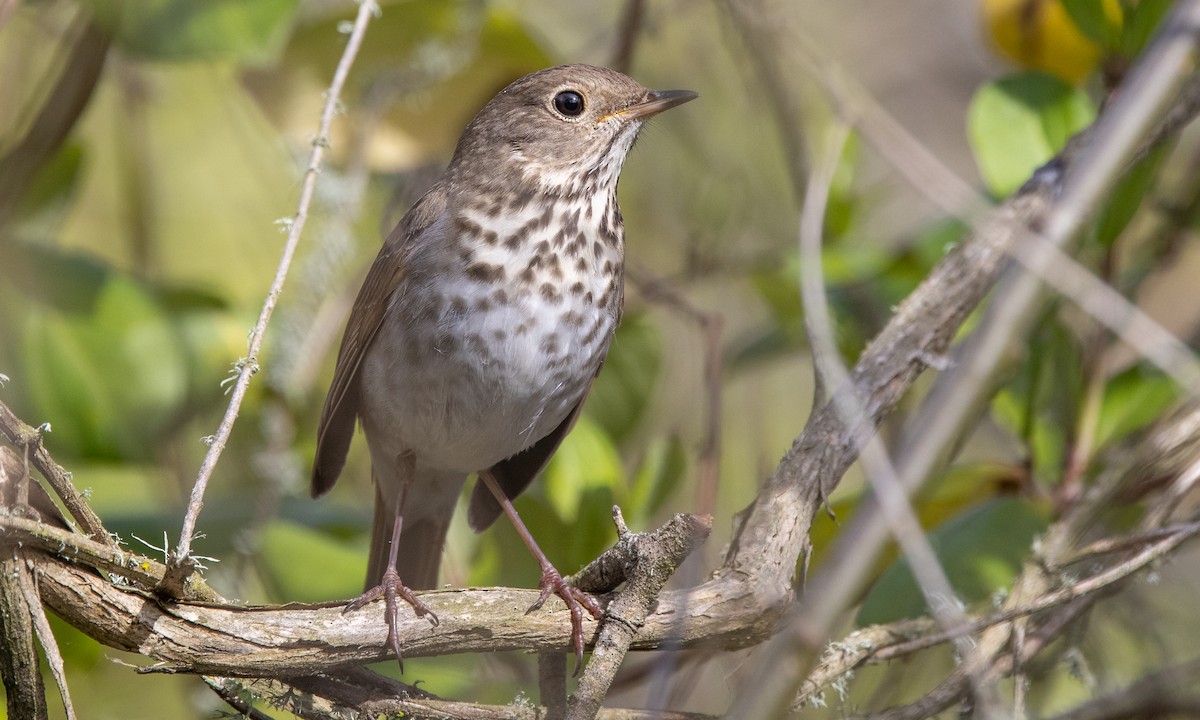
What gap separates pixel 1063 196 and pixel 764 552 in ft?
3.59

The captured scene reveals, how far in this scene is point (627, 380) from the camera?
12.5 ft

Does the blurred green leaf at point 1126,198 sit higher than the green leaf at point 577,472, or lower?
higher

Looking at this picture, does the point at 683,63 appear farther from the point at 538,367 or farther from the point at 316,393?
the point at 538,367

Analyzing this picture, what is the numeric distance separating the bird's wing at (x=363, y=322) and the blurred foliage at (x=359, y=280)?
226mm

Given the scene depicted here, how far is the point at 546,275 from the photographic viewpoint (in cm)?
323

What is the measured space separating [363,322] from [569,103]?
89 centimetres

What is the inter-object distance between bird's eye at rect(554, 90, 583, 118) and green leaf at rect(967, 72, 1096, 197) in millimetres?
1154

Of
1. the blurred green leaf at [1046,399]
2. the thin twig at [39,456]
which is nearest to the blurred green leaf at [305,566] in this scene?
the thin twig at [39,456]

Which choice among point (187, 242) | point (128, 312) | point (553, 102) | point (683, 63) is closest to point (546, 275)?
point (553, 102)

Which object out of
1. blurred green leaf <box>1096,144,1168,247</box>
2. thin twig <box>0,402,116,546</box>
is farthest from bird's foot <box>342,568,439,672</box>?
blurred green leaf <box>1096,144,1168,247</box>

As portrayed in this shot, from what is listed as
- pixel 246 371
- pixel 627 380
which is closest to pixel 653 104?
pixel 627 380

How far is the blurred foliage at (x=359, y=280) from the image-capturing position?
11.0ft

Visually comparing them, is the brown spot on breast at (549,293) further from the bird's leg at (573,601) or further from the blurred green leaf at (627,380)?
the bird's leg at (573,601)

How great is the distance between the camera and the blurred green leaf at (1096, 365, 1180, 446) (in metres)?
3.46
